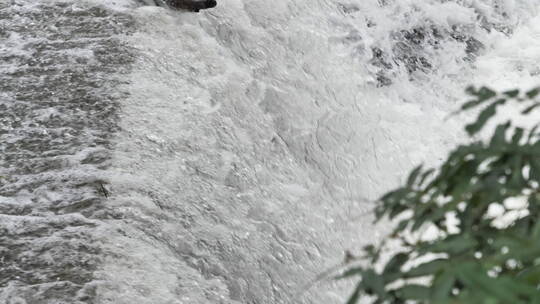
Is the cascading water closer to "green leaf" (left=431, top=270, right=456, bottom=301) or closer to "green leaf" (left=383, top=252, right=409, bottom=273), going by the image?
"green leaf" (left=383, top=252, right=409, bottom=273)

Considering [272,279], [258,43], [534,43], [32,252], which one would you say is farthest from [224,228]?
[534,43]

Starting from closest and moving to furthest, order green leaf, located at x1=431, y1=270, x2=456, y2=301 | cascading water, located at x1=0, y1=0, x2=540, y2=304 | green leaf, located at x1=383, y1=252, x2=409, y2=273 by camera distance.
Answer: green leaf, located at x1=431, y1=270, x2=456, y2=301 → green leaf, located at x1=383, y1=252, x2=409, y2=273 → cascading water, located at x1=0, y1=0, x2=540, y2=304

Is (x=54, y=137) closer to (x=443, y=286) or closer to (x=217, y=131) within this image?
(x=217, y=131)

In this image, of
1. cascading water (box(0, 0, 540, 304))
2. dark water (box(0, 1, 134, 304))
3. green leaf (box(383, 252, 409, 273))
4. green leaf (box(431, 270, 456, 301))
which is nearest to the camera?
green leaf (box(431, 270, 456, 301))

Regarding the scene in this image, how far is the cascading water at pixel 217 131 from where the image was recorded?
3445mm

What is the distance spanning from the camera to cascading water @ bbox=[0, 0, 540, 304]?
3.45 meters

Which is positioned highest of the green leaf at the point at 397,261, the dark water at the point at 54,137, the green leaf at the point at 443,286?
the green leaf at the point at 443,286

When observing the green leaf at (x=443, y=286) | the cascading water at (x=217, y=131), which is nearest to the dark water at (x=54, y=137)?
the cascading water at (x=217, y=131)

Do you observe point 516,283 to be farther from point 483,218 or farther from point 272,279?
point 272,279

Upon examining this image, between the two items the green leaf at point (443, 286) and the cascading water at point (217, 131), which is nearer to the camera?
A: the green leaf at point (443, 286)

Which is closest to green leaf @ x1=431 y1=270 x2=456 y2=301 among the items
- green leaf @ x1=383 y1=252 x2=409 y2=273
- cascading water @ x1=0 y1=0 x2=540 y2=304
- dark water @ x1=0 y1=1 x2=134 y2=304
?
green leaf @ x1=383 y1=252 x2=409 y2=273

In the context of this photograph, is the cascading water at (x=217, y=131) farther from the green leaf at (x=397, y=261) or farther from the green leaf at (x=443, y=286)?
the green leaf at (x=443, y=286)

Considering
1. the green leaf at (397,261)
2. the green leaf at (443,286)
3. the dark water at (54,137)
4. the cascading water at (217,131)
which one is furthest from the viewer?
the cascading water at (217,131)

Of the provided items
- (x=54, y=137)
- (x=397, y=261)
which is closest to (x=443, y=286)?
(x=397, y=261)
